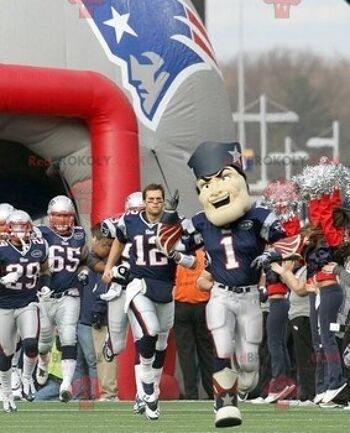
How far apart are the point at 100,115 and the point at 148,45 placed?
0.87 metres

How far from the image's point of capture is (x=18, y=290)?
1409 centimetres

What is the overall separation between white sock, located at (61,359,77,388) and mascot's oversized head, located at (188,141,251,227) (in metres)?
3.81

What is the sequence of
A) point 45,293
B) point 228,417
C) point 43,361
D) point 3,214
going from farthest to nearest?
point 43,361
point 3,214
point 45,293
point 228,417

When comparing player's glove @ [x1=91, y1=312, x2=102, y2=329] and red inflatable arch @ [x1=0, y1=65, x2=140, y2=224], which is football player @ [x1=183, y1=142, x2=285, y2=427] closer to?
player's glove @ [x1=91, y1=312, x2=102, y2=329]

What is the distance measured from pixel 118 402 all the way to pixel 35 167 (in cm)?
370

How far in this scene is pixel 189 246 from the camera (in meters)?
11.8

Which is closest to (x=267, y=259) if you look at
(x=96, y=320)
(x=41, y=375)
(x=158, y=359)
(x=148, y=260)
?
(x=148, y=260)

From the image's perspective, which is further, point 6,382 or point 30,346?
point 30,346

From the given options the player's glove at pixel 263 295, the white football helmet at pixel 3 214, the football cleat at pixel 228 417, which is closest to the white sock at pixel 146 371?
the player's glove at pixel 263 295

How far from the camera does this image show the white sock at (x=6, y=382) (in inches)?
545

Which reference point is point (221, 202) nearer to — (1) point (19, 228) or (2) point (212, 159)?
(2) point (212, 159)

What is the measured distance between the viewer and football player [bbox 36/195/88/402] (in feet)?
50.5

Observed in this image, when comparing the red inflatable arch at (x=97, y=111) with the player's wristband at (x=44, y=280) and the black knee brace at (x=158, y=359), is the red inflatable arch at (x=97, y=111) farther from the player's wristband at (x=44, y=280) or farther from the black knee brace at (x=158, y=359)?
the black knee brace at (x=158, y=359)

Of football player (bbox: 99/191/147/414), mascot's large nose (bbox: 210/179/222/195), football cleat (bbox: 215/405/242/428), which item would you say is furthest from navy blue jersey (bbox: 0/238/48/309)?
football cleat (bbox: 215/405/242/428)
